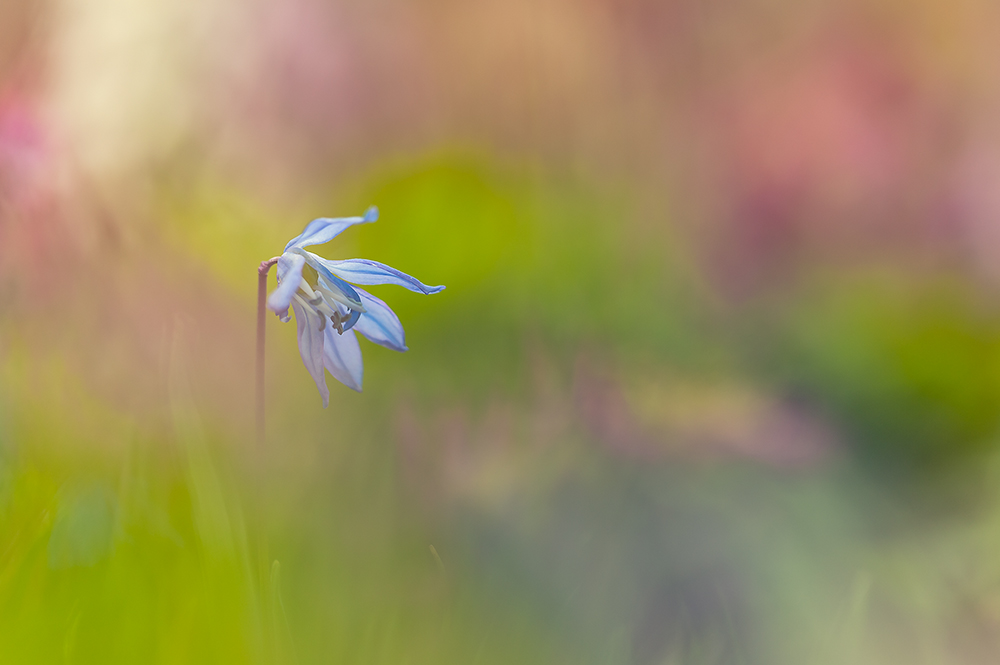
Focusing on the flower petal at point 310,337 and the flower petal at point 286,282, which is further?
the flower petal at point 310,337

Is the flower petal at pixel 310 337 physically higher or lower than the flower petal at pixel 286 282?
lower

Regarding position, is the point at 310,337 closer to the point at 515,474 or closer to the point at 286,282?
the point at 286,282

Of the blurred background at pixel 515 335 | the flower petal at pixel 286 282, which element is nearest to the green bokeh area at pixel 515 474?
the blurred background at pixel 515 335

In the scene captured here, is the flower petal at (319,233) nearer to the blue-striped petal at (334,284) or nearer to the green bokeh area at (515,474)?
the blue-striped petal at (334,284)

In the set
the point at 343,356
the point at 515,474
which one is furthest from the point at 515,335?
the point at 343,356

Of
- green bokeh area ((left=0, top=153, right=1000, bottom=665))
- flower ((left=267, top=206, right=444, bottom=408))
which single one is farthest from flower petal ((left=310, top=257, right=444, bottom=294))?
green bokeh area ((left=0, top=153, right=1000, bottom=665))

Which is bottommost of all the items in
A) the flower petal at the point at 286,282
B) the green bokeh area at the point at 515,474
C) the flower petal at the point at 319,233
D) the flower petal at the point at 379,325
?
the green bokeh area at the point at 515,474

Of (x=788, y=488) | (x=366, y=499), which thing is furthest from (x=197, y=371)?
(x=788, y=488)

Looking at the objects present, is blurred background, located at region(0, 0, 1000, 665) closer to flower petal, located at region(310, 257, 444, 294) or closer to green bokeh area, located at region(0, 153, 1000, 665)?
green bokeh area, located at region(0, 153, 1000, 665)
